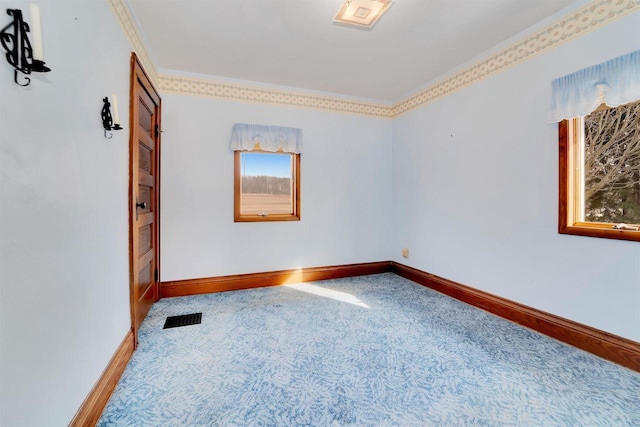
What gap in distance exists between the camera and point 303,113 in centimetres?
362

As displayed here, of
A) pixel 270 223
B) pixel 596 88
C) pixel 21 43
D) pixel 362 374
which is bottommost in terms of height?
pixel 362 374

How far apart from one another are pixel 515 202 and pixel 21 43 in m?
3.15

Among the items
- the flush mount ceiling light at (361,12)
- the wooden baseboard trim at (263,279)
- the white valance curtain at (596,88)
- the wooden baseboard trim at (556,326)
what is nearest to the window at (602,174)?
the white valance curtain at (596,88)

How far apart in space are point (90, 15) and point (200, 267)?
2.44 meters

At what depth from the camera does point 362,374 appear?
1746 millimetres

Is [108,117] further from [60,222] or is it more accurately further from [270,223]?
[270,223]

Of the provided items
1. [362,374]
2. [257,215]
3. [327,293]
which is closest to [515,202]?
[362,374]

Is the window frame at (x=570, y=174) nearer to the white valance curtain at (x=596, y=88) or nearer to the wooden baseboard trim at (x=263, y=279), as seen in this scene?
the white valance curtain at (x=596, y=88)

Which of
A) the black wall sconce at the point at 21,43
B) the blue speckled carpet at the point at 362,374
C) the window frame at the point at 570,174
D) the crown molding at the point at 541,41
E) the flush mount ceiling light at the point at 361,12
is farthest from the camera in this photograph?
the window frame at the point at 570,174

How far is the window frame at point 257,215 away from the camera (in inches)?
131

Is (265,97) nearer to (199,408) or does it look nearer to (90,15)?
(90,15)

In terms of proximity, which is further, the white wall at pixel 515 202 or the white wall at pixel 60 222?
the white wall at pixel 515 202

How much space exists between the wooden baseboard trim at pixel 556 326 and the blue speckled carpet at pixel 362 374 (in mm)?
81

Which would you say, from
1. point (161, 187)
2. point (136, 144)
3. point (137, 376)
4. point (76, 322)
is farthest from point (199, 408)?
point (161, 187)
